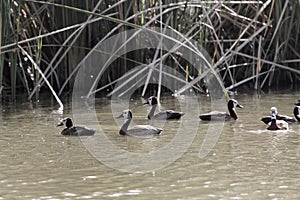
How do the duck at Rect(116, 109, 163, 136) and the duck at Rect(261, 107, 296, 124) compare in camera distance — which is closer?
the duck at Rect(116, 109, 163, 136)

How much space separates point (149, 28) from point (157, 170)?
4.31 metres

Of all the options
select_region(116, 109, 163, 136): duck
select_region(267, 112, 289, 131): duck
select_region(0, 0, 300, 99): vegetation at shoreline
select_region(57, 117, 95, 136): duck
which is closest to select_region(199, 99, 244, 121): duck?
select_region(267, 112, 289, 131): duck

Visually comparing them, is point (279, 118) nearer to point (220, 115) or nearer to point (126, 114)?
point (220, 115)

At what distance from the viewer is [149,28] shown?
9617 mm

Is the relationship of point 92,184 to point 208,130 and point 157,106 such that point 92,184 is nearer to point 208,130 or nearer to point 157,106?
point 208,130

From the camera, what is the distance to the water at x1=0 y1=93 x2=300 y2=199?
490 cm

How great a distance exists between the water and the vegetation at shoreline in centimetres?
161

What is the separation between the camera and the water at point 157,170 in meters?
4.90

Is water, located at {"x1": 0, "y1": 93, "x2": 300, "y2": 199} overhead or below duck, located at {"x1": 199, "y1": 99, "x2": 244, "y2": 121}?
below

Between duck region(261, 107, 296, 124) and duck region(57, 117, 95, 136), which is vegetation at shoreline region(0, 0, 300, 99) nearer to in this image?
duck region(261, 107, 296, 124)

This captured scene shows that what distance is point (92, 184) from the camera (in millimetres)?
5109

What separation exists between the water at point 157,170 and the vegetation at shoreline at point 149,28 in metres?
1.61

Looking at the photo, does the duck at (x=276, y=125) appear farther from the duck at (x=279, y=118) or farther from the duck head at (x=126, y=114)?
the duck head at (x=126, y=114)

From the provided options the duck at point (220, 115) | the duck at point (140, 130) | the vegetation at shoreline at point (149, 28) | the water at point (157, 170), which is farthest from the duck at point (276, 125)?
the vegetation at shoreline at point (149, 28)
